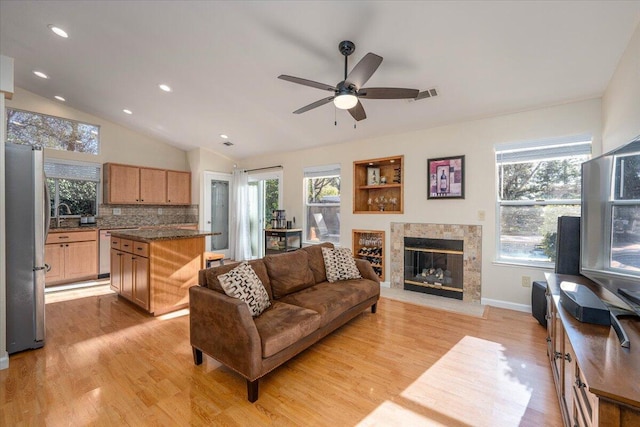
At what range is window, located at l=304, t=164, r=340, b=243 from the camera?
17.5 ft

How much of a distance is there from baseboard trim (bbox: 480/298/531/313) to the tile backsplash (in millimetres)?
5936

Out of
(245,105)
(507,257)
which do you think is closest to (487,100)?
(507,257)

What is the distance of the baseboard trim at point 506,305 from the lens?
11.5ft

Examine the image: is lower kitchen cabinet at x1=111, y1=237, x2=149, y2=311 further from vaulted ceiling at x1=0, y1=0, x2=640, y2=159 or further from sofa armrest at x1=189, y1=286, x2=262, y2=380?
vaulted ceiling at x1=0, y1=0, x2=640, y2=159

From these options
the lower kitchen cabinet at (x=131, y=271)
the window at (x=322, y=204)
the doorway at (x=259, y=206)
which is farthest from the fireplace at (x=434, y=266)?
the lower kitchen cabinet at (x=131, y=271)

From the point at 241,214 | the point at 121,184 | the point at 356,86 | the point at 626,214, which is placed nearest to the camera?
the point at 626,214

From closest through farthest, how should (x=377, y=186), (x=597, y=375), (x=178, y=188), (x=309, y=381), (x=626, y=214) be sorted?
(x=597, y=375) < (x=626, y=214) < (x=309, y=381) < (x=377, y=186) < (x=178, y=188)

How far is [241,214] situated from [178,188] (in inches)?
60.4

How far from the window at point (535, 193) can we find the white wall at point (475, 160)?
0.11 metres

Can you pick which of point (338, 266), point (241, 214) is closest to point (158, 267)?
point (338, 266)

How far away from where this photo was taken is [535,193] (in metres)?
3.50

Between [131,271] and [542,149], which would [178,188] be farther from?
[542,149]

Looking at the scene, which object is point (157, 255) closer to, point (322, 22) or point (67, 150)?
point (322, 22)

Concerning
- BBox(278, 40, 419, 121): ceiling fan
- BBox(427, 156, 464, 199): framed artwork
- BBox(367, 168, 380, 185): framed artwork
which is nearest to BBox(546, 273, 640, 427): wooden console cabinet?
BBox(278, 40, 419, 121): ceiling fan
